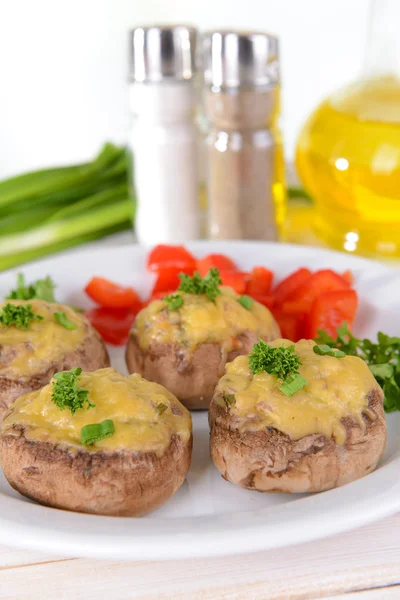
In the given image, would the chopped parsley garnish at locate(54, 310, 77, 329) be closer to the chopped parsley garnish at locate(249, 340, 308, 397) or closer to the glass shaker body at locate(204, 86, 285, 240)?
the chopped parsley garnish at locate(249, 340, 308, 397)

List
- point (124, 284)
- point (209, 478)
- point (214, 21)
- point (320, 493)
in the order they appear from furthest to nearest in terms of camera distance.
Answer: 1. point (214, 21)
2. point (124, 284)
3. point (209, 478)
4. point (320, 493)

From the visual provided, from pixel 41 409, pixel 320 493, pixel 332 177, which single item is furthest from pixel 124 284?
pixel 320 493

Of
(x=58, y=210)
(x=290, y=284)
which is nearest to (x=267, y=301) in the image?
(x=290, y=284)

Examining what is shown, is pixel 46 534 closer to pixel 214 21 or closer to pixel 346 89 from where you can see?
pixel 346 89

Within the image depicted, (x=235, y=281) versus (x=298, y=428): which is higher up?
(x=298, y=428)

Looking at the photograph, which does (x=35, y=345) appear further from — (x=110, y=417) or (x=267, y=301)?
(x=267, y=301)

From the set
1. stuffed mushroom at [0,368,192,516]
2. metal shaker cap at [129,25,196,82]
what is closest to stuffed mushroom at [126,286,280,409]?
stuffed mushroom at [0,368,192,516]

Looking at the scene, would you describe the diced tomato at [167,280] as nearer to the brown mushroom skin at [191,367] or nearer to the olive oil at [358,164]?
the brown mushroom skin at [191,367]
